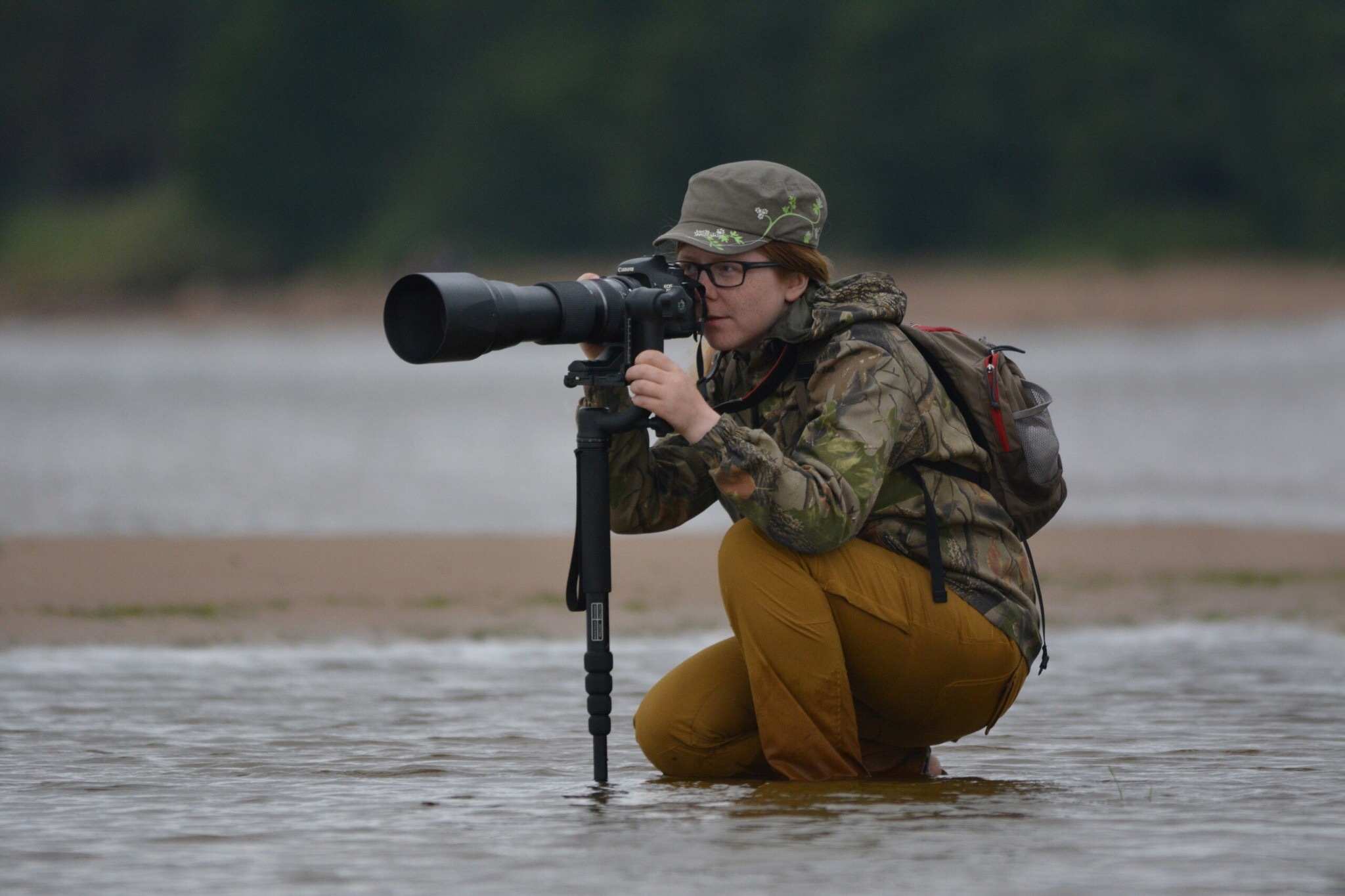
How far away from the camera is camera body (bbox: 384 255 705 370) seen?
3303 mm

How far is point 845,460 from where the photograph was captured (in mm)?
3320

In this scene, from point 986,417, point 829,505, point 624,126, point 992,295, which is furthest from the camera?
point 624,126

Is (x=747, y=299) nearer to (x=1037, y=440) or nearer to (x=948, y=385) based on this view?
(x=948, y=385)

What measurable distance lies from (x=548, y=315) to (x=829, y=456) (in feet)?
1.59

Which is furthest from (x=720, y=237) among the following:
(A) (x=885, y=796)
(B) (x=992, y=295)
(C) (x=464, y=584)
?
(B) (x=992, y=295)

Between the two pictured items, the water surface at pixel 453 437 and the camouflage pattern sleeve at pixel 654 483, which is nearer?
the camouflage pattern sleeve at pixel 654 483

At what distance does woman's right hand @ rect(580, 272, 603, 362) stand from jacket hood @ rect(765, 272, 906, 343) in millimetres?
275

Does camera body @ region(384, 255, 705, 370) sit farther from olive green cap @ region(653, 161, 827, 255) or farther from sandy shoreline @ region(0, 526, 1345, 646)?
sandy shoreline @ region(0, 526, 1345, 646)

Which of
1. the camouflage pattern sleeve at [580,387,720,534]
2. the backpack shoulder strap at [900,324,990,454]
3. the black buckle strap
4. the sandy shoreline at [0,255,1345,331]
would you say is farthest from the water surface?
the sandy shoreline at [0,255,1345,331]

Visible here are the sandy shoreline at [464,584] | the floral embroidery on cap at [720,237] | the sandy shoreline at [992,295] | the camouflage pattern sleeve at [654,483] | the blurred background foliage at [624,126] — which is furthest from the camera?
the blurred background foliage at [624,126]

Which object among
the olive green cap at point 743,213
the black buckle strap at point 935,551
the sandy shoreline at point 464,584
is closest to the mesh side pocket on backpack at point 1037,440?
the black buckle strap at point 935,551

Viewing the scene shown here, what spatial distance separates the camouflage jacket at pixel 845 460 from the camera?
329 cm

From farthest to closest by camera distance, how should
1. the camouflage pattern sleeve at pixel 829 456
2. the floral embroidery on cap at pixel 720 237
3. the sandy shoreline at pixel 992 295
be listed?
the sandy shoreline at pixel 992 295
the floral embroidery on cap at pixel 720 237
the camouflage pattern sleeve at pixel 829 456

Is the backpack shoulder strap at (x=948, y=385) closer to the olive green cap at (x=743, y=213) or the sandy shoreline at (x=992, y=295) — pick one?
the olive green cap at (x=743, y=213)
